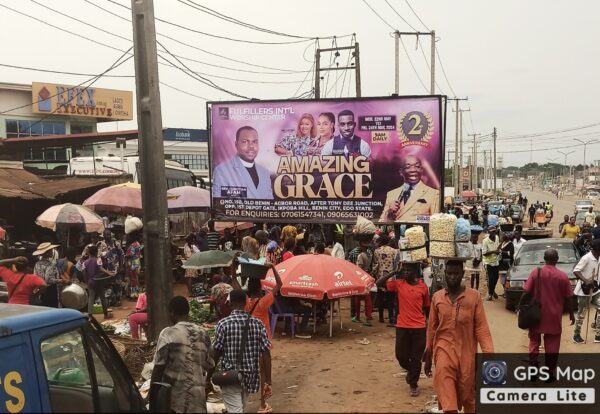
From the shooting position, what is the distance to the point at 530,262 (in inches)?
567

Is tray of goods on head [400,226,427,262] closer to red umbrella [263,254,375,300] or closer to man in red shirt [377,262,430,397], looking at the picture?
red umbrella [263,254,375,300]

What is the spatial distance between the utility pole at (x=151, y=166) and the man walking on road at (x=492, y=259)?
9.16 metres

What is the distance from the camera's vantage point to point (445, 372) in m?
5.40

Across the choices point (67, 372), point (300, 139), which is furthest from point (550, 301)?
point (300, 139)

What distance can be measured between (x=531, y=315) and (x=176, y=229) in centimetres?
1660

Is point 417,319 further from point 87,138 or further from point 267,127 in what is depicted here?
point 87,138

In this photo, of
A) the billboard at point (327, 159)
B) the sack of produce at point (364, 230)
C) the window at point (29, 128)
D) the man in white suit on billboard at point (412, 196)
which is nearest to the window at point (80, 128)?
the window at point (29, 128)

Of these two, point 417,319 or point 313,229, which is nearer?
point 417,319

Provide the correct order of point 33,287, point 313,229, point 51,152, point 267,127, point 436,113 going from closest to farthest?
1. point 33,287
2. point 436,113
3. point 267,127
4. point 313,229
5. point 51,152

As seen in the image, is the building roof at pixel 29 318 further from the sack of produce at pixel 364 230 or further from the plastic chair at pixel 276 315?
the sack of produce at pixel 364 230

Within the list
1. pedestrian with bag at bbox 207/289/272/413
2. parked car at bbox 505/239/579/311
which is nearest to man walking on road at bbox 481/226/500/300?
parked car at bbox 505/239/579/311

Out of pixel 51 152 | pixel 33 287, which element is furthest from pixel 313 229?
pixel 51 152

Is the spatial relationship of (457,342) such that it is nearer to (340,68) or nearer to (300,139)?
(300,139)

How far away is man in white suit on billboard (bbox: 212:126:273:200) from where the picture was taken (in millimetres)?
15742
